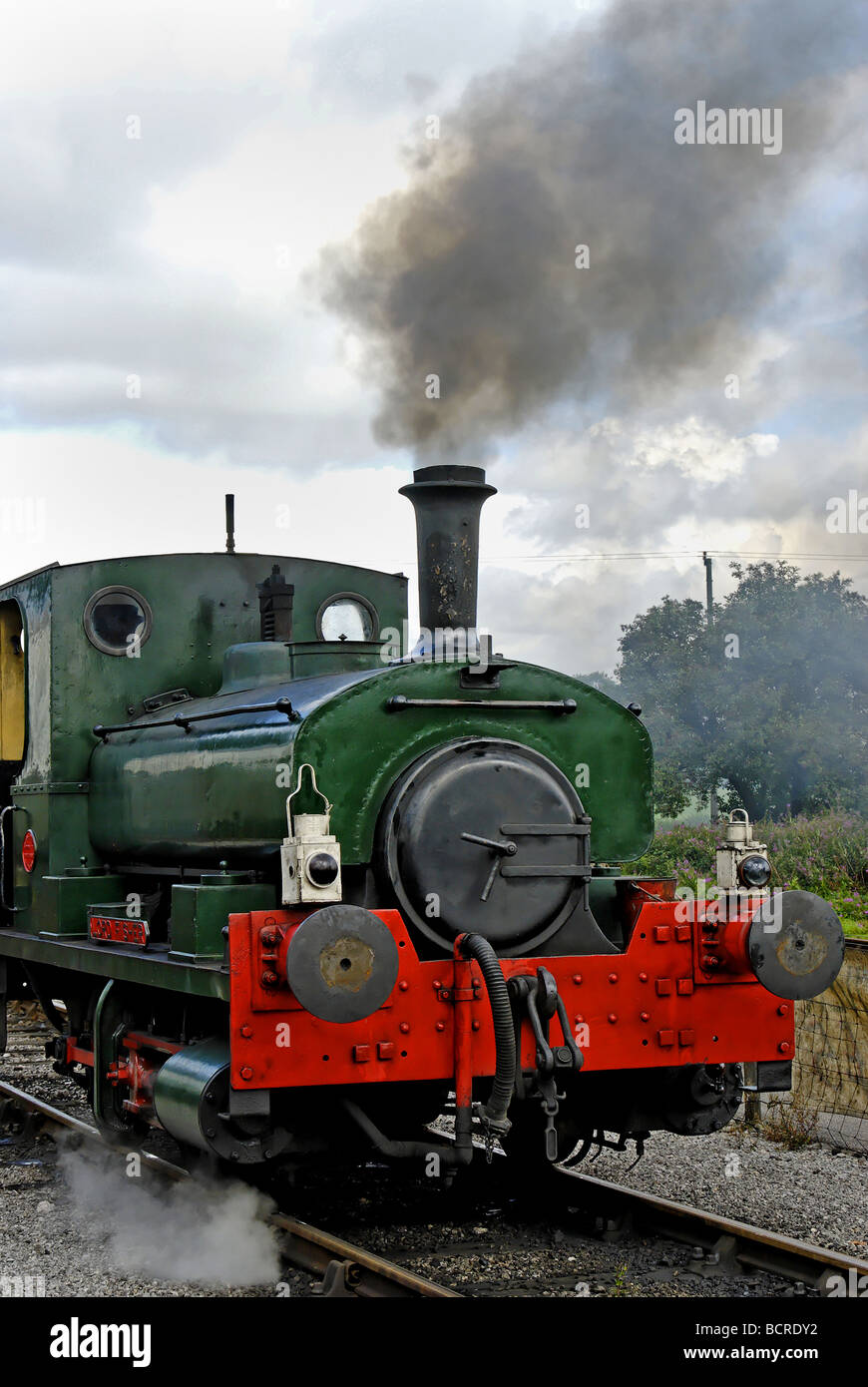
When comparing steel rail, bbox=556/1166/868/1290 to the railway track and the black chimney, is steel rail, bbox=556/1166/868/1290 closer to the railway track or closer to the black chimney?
the railway track

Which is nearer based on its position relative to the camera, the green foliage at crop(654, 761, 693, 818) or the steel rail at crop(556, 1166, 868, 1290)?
the steel rail at crop(556, 1166, 868, 1290)

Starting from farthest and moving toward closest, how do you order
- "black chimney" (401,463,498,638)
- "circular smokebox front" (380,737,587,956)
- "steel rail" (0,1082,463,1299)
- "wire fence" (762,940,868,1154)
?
1. "wire fence" (762,940,868,1154)
2. "black chimney" (401,463,498,638)
3. "circular smokebox front" (380,737,587,956)
4. "steel rail" (0,1082,463,1299)

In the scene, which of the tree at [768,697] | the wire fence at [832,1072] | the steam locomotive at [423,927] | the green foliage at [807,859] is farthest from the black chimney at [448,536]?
the tree at [768,697]

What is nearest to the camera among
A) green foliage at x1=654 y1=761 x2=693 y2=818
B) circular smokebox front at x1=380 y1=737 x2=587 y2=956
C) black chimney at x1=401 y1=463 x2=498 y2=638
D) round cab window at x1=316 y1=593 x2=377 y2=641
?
circular smokebox front at x1=380 y1=737 x2=587 y2=956

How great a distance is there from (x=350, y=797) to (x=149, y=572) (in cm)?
271

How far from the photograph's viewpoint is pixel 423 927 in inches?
232

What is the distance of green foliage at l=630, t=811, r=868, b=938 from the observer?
11.8 metres

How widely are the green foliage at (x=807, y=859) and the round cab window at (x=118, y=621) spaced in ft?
15.0

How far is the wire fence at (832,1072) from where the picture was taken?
26.5 ft

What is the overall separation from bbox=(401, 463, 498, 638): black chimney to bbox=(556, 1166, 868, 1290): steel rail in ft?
8.40

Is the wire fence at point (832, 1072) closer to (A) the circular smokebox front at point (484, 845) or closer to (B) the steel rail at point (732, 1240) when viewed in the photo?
(B) the steel rail at point (732, 1240)

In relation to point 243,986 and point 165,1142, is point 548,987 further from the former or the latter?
point 165,1142

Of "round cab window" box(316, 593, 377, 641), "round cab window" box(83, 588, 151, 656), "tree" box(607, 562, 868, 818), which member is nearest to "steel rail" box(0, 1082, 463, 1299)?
"round cab window" box(83, 588, 151, 656)

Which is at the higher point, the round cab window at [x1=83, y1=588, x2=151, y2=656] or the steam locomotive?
the round cab window at [x1=83, y1=588, x2=151, y2=656]
